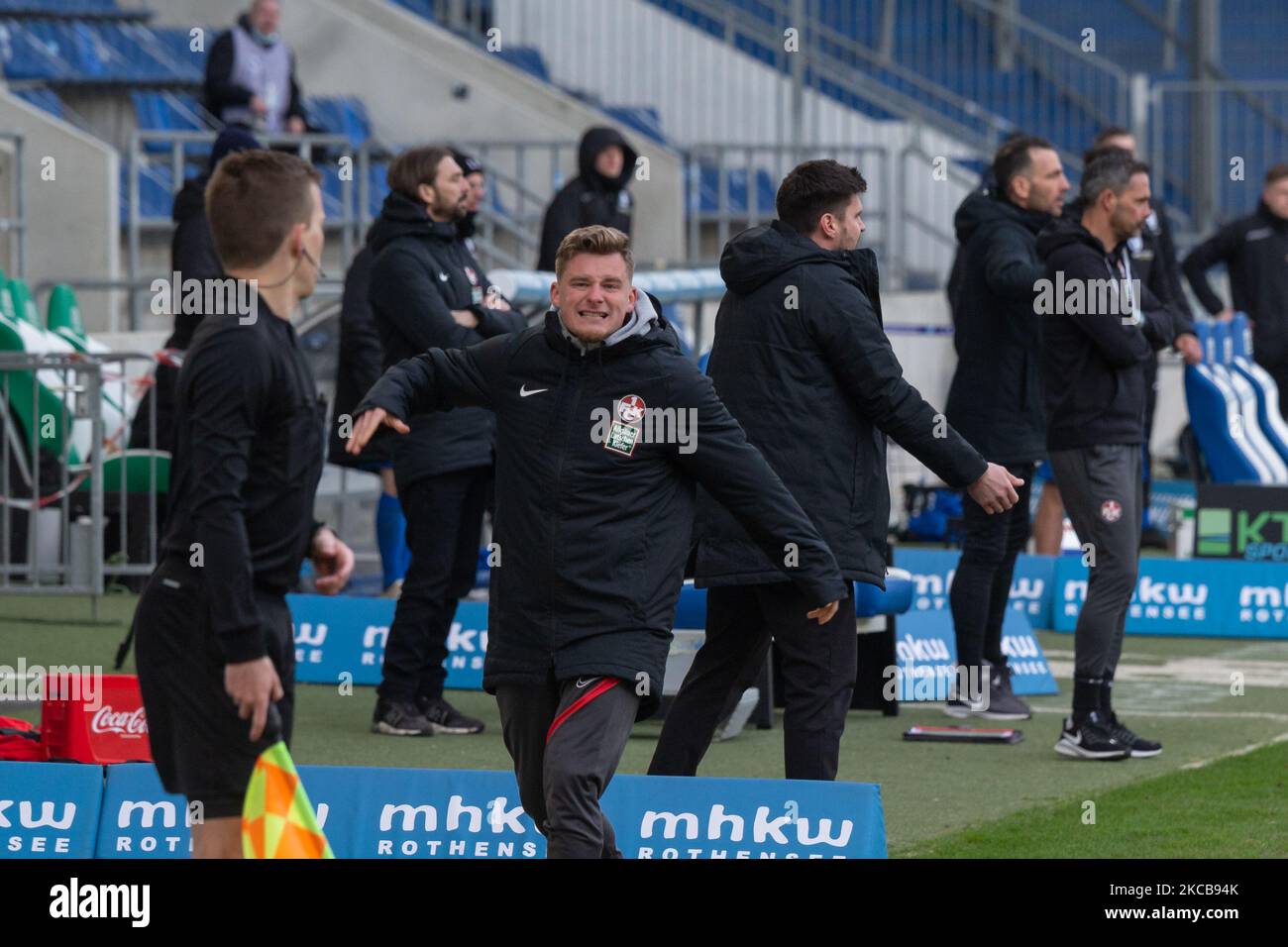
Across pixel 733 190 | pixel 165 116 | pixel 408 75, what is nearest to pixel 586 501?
pixel 165 116

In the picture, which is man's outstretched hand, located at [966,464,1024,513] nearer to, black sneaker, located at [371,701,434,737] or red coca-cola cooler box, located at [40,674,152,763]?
red coca-cola cooler box, located at [40,674,152,763]

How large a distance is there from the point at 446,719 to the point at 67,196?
978 centimetres

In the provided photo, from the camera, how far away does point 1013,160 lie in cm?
978

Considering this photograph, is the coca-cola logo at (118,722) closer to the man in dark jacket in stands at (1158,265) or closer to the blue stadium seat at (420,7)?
the man in dark jacket in stands at (1158,265)

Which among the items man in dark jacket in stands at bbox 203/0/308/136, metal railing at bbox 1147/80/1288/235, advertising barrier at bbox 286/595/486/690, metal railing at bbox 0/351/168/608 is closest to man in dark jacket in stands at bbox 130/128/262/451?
metal railing at bbox 0/351/168/608

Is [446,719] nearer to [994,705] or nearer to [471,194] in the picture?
[471,194]

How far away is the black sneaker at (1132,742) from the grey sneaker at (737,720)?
1414 mm

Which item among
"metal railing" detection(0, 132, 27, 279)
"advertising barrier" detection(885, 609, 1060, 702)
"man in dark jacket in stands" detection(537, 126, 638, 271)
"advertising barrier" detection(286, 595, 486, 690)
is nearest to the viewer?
"advertising barrier" detection(885, 609, 1060, 702)

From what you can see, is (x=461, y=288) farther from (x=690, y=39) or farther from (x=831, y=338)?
(x=690, y=39)

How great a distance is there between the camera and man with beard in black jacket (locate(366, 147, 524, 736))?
899 centimetres

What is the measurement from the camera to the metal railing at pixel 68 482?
466 inches

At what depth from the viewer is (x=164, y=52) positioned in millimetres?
21406

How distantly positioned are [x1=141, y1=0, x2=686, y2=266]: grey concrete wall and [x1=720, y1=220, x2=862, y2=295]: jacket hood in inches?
593

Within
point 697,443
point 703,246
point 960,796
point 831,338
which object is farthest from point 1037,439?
point 703,246
